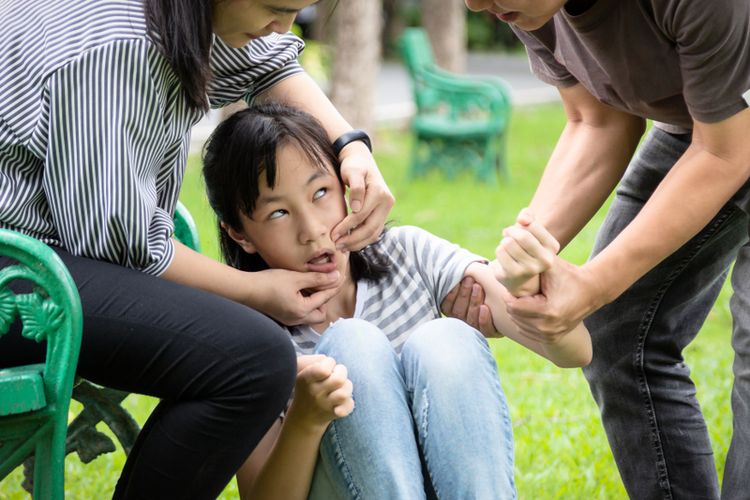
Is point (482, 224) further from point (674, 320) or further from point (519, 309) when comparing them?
point (519, 309)

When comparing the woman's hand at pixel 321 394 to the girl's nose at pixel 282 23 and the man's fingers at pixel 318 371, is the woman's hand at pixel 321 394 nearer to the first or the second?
the man's fingers at pixel 318 371

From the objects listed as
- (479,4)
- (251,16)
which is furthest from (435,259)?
(251,16)

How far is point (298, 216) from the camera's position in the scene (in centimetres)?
252

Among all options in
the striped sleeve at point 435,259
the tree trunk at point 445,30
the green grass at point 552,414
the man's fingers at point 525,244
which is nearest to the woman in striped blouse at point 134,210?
the man's fingers at point 525,244

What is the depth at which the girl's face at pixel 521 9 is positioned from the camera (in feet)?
7.43

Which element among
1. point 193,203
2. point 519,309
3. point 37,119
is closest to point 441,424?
point 519,309

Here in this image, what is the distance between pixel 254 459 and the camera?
245 centimetres

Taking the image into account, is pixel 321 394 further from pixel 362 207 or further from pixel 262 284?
pixel 362 207

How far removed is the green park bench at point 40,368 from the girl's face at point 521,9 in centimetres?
96

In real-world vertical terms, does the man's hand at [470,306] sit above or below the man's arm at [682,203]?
below

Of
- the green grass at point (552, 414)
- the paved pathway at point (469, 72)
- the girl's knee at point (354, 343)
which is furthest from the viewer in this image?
the paved pathway at point (469, 72)

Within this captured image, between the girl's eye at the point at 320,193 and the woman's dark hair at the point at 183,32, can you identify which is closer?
the woman's dark hair at the point at 183,32

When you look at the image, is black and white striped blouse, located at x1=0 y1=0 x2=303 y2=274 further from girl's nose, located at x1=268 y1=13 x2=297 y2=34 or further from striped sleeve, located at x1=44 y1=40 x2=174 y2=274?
girl's nose, located at x1=268 y1=13 x2=297 y2=34

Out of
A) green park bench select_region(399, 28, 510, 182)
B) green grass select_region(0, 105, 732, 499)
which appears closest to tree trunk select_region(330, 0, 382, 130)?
green park bench select_region(399, 28, 510, 182)
